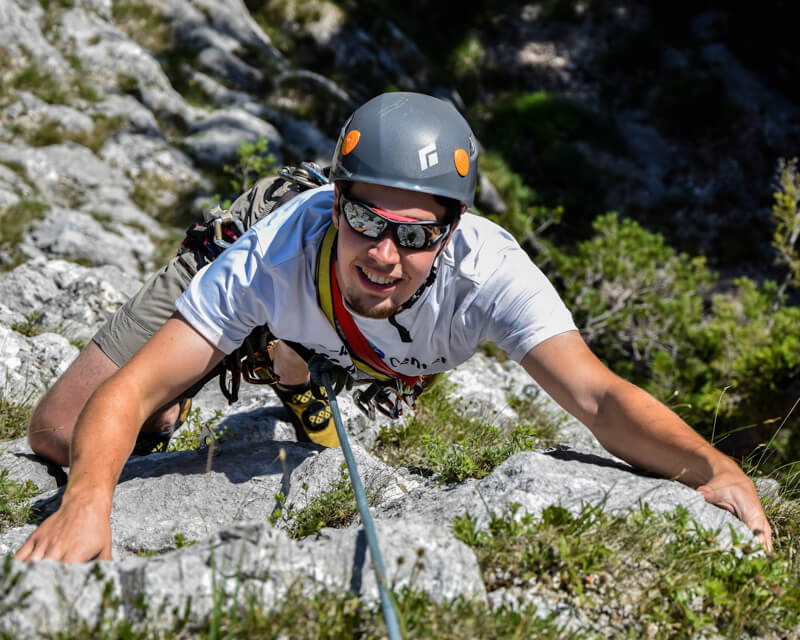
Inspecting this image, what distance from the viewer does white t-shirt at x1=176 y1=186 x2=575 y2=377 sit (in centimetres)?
321

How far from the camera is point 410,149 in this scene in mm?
3186

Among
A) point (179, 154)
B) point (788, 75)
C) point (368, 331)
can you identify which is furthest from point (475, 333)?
point (788, 75)

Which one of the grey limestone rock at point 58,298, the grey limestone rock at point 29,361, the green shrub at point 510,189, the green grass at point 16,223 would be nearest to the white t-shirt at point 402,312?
the grey limestone rock at point 29,361

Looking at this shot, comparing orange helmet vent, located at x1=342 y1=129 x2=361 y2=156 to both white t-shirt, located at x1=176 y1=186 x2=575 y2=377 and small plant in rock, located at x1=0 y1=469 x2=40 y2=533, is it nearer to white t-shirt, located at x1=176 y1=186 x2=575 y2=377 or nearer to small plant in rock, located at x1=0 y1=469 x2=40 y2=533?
white t-shirt, located at x1=176 y1=186 x2=575 y2=377

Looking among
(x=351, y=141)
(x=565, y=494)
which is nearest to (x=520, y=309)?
(x=565, y=494)

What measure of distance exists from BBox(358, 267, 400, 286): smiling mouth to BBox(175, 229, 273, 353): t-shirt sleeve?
486 mm

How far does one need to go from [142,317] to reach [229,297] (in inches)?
53.5

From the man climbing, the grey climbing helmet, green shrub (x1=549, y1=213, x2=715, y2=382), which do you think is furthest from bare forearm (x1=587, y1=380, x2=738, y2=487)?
green shrub (x1=549, y1=213, x2=715, y2=382)

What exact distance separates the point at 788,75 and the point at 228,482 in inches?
721

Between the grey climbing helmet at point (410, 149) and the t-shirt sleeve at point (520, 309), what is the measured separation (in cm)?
42

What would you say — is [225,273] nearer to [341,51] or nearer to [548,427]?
[548,427]

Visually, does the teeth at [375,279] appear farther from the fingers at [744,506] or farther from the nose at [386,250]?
the fingers at [744,506]

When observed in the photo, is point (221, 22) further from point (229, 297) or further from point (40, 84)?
point (229, 297)

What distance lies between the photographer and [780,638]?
2.44 meters
